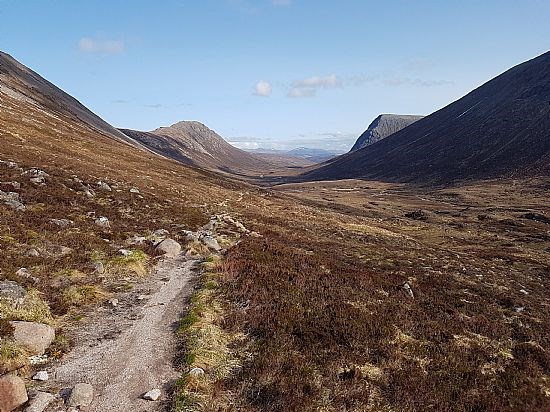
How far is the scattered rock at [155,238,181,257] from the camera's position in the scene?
25353 mm

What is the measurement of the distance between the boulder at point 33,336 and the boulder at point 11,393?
251 cm

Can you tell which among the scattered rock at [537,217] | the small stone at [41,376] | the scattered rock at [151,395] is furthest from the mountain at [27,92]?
the scattered rock at [537,217]

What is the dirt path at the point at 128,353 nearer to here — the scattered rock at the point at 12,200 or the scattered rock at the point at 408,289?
the scattered rock at the point at 408,289

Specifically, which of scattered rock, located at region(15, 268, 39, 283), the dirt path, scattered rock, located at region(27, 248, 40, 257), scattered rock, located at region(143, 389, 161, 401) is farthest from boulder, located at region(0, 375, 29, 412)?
scattered rock, located at region(27, 248, 40, 257)

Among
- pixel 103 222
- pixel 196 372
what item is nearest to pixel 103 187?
pixel 103 222

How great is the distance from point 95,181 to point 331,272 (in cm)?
2675

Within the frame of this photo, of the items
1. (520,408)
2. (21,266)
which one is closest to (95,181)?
(21,266)

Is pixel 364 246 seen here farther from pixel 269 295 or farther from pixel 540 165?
pixel 540 165

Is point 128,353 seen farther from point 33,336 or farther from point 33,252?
point 33,252

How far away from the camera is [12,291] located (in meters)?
14.8

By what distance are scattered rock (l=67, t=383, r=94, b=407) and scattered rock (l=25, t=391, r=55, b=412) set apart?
537mm

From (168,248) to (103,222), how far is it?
18.0 ft

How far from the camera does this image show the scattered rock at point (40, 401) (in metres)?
9.86

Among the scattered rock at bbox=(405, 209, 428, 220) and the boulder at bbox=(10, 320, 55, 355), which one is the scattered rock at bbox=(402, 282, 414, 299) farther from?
the scattered rock at bbox=(405, 209, 428, 220)
